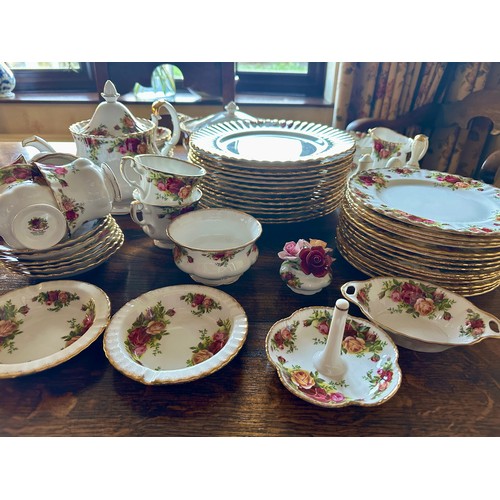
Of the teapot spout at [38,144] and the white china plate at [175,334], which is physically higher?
the teapot spout at [38,144]

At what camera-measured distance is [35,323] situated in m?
0.55

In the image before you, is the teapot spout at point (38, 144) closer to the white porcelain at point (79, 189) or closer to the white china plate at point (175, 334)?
the white porcelain at point (79, 189)

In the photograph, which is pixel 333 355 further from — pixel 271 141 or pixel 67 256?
pixel 271 141

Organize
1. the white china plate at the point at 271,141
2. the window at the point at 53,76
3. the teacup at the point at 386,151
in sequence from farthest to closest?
the window at the point at 53,76 → the teacup at the point at 386,151 → the white china plate at the point at 271,141

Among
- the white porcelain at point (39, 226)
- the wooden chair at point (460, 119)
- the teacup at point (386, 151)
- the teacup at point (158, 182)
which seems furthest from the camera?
the wooden chair at point (460, 119)

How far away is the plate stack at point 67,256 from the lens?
1.86 feet

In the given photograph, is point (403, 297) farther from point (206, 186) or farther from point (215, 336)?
point (206, 186)

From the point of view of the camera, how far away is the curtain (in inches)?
60.7

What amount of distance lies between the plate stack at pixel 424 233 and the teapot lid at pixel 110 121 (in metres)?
0.45

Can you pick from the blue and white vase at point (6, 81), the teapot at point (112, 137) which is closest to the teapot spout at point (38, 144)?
the teapot at point (112, 137)

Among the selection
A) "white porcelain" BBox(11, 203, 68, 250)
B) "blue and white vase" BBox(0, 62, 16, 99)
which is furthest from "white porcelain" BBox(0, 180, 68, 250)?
"blue and white vase" BBox(0, 62, 16, 99)

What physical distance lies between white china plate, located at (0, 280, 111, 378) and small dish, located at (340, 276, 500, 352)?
0.35 m

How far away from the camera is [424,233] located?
0.56 metres

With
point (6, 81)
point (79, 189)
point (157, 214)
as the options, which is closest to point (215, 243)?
point (157, 214)
